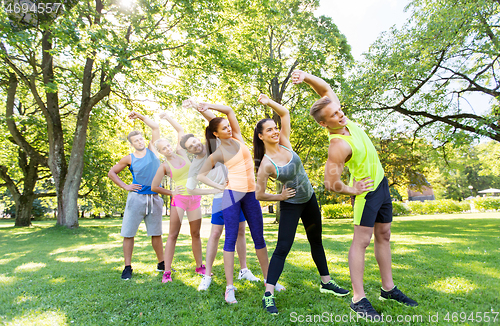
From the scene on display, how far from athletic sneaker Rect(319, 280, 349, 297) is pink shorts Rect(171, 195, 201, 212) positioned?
2143mm

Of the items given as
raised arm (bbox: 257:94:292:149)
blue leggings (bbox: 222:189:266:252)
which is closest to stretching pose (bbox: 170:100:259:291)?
blue leggings (bbox: 222:189:266:252)

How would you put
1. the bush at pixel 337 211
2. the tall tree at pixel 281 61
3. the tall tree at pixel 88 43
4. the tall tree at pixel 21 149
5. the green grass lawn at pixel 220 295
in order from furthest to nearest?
the bush at pixel 337 211
the tall tree at pixel 21 149
the tall tree at pixel 281 61
the tall tree at pixel 88 43
the green grass lawn at pixel 220 295

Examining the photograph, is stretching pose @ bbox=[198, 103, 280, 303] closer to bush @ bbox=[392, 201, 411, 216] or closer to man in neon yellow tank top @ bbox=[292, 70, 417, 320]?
man in neon yellow tank top @ bbox=[292, 70, 417, 320]

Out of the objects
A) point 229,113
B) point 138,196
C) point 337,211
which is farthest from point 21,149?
point 337,211

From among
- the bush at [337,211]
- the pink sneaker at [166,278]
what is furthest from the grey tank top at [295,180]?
the bush at [337,211]

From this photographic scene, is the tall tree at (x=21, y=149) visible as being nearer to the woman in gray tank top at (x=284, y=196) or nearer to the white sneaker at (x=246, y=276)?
the white sneaker at (x=246, y=276)

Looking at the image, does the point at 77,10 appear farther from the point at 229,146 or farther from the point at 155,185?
the point at 229,146

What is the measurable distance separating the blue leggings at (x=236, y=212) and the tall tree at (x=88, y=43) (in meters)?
8.45

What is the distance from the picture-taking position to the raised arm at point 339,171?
2.71 meters

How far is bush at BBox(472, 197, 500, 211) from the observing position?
102 ft

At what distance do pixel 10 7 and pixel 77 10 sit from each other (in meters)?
2.40

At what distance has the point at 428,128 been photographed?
1539 centimetres

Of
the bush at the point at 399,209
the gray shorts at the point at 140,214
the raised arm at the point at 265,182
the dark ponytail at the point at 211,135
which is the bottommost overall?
the bush at the point at 399,209

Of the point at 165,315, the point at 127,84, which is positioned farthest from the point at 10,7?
the point at 165,315
